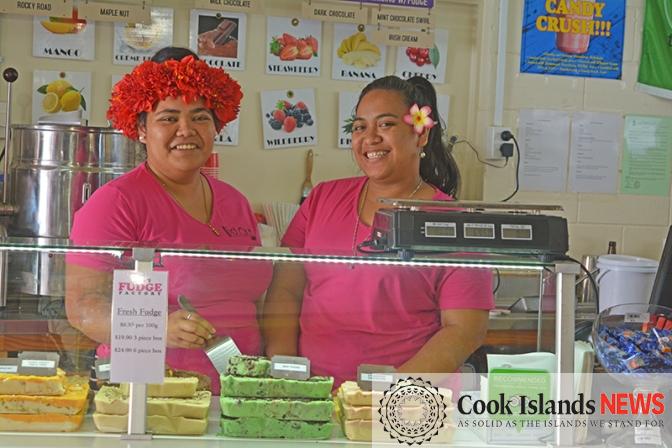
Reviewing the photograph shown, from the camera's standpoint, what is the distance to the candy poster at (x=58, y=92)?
3.74 metres

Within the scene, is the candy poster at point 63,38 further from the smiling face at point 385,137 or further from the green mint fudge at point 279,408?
the green mint fudge at point 279,408

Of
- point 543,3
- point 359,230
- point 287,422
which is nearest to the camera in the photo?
point 287,422

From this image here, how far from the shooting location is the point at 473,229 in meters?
1.63

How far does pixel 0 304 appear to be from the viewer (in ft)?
5.83

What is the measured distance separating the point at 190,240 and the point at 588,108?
2.63m

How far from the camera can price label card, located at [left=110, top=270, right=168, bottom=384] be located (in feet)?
5.25

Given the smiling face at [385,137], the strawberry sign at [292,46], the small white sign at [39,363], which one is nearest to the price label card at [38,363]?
the small white sign at [39,363]

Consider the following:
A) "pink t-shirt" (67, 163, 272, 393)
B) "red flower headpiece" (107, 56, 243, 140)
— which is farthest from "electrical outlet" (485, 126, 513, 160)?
"red flower headpiece" (107, 56, 243, 140)

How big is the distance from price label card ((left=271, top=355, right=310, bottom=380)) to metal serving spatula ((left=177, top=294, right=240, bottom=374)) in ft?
0.27

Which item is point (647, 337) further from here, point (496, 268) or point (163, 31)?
point (163, 31)

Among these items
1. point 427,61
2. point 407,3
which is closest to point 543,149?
point 427,61

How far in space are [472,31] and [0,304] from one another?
2831 millimetres

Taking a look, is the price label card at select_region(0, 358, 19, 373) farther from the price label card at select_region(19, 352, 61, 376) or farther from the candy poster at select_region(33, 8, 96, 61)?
the candy poster at select_region(33, 8, 96, 61)

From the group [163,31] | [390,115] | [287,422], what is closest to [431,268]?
[287,422]
